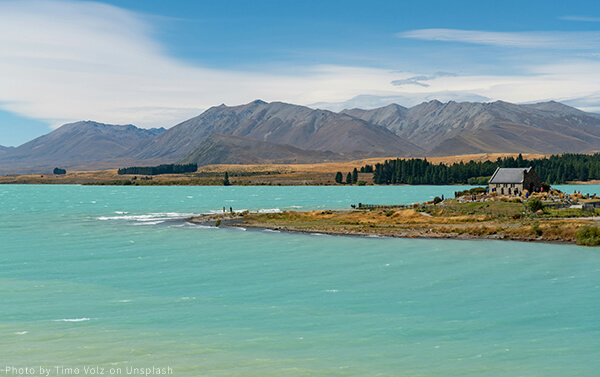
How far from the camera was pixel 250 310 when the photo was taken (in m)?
29.2

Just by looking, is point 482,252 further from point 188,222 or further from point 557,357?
point 188,222

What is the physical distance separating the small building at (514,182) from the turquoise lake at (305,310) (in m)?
58.9

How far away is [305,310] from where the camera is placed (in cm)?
2923

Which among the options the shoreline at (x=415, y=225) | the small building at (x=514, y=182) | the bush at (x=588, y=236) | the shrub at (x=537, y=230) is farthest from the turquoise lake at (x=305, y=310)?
the small building at (x=514, y=182)

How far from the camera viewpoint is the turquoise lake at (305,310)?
70.9ft

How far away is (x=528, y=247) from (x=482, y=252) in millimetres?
6090

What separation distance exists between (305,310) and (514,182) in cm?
9097

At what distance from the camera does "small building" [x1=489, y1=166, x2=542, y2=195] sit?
108750mm

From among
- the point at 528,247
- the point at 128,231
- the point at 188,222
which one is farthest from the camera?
the point at 188,222

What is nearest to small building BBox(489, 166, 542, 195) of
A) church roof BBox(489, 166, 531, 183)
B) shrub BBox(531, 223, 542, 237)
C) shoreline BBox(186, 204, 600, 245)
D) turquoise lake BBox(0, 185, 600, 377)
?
church roof BBox(489, 166, 531, 183)

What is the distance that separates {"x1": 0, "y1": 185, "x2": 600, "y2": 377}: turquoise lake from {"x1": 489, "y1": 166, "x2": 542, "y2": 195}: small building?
5890cm

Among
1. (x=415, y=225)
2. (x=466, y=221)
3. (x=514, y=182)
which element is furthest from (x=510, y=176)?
(x=415, y=225)

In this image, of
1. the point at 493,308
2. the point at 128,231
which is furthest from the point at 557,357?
the point at 128,231

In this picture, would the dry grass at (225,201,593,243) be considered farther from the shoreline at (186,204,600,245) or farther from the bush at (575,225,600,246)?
the bush at (575,225,600,246)
